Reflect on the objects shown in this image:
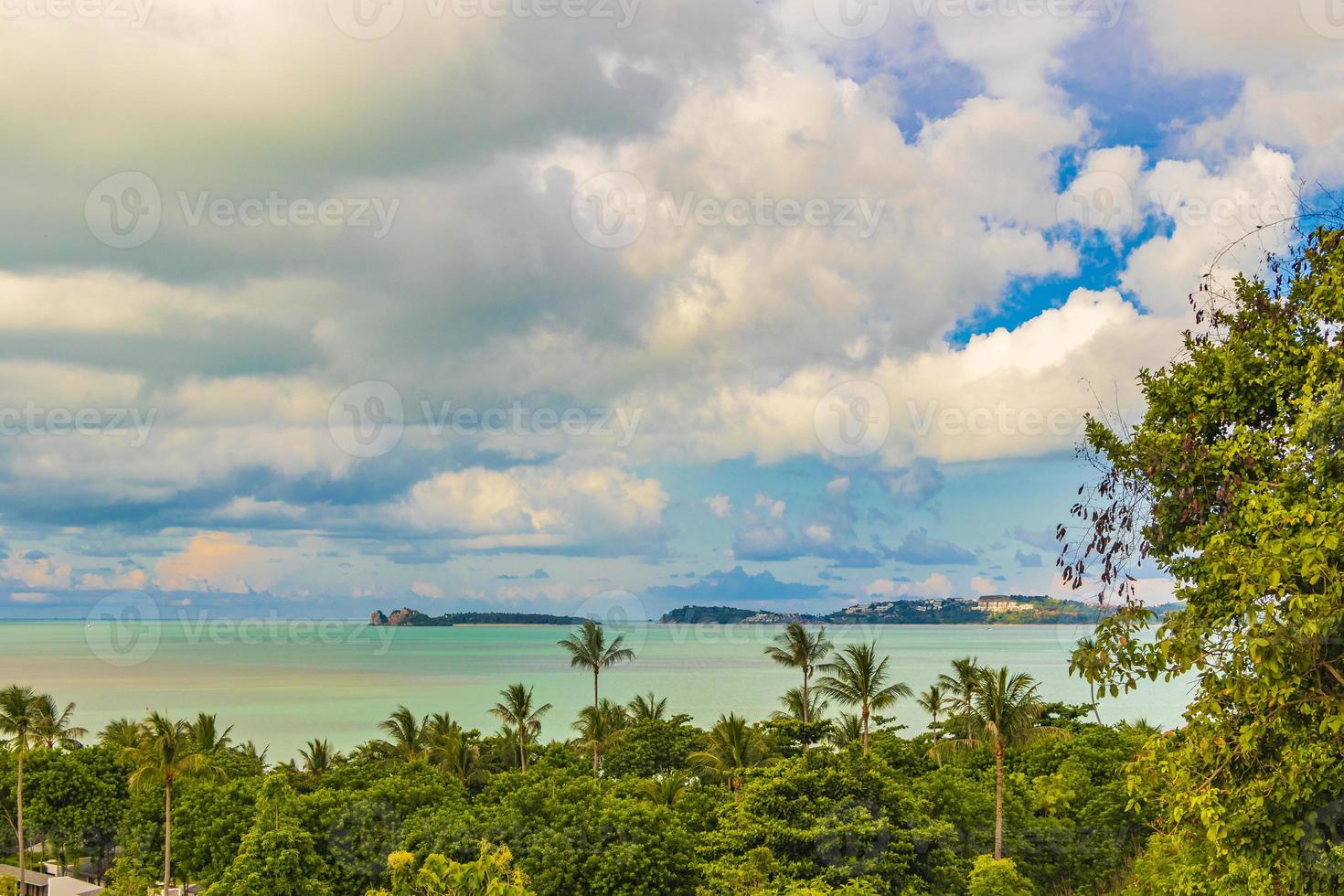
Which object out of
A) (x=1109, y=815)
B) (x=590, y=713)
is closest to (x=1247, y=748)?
(x=1109, y=815)

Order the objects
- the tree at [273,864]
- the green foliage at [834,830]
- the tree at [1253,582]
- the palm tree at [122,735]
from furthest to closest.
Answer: the palm tree at [122,735] < the tree at [273,864] < the green foliage at [834,830] < the tree at [1253,582]

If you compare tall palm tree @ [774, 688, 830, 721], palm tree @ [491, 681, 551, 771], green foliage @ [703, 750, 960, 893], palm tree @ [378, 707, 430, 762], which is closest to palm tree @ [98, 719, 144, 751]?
palm tree @ [378, 707, 430, 762]

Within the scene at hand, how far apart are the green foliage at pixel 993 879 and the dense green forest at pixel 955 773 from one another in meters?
0.07

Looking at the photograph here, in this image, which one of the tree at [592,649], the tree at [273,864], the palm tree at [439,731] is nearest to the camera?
the tree at [273,864]

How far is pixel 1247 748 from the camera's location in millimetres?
8578

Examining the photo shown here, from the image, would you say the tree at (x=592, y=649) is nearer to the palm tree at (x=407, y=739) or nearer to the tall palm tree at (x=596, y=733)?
the tall palm tree at (x=596, y=733)

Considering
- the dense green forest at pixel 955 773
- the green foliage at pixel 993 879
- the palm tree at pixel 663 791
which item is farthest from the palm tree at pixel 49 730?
the green foliage at pixel 993 879

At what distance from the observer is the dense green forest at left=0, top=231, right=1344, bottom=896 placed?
8.88m

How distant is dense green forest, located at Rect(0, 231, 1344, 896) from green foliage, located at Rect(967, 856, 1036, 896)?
2.9 inches

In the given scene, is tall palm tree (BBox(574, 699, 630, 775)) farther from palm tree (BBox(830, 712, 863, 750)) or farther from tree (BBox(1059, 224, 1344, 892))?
tree (BBox(1059, 224, 1344, 892))

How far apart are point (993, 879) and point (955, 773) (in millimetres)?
12970

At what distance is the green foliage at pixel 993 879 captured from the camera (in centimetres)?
2694

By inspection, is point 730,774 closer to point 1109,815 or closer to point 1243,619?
point 1109,815

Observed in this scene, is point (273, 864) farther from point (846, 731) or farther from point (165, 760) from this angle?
point (846, 731)
